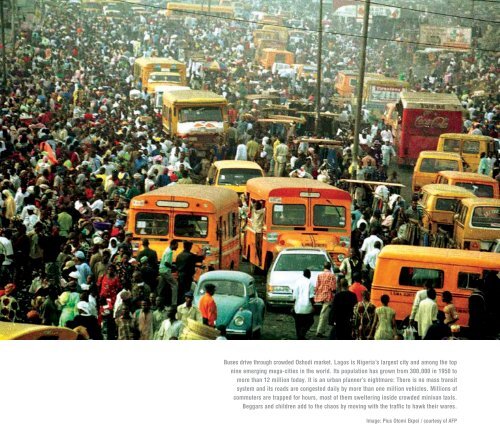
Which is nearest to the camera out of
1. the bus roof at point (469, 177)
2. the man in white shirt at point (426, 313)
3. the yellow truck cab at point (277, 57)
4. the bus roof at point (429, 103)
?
the man in white shirt at point (426, 313)

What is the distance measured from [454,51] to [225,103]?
2901 centimetres

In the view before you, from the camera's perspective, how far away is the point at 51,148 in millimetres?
27031

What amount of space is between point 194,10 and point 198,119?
4601 centimetres

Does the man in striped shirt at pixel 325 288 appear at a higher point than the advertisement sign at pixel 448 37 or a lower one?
lower

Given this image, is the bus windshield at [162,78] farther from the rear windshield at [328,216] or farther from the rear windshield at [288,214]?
the rear windshield at [328,216]

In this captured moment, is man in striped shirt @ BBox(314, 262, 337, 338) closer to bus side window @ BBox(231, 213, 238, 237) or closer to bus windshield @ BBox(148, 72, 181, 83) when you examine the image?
bus side window @ BBox(231, 213, 238, 237)

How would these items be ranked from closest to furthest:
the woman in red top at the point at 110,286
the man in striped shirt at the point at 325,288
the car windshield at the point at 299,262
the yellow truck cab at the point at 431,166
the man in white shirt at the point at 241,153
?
the woman in red top at the point at 110,286 → the man in striped shirt at the point at 325,288 → the car windshield at the point at 299,262 → the yellow truck cab at the point at 431,166 → the man in white shirt at the point at 241,153

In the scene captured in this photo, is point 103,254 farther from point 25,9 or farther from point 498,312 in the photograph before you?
point 25,9

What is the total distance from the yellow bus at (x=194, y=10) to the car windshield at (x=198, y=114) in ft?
137

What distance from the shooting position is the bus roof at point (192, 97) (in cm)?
3562

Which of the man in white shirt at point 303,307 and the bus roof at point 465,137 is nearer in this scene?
the man in white shirt at point 303,307

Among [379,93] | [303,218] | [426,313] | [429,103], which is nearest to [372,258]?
[303,218]

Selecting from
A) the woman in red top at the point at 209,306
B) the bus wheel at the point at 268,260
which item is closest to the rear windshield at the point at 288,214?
the bus wheel at the point at 268,260
